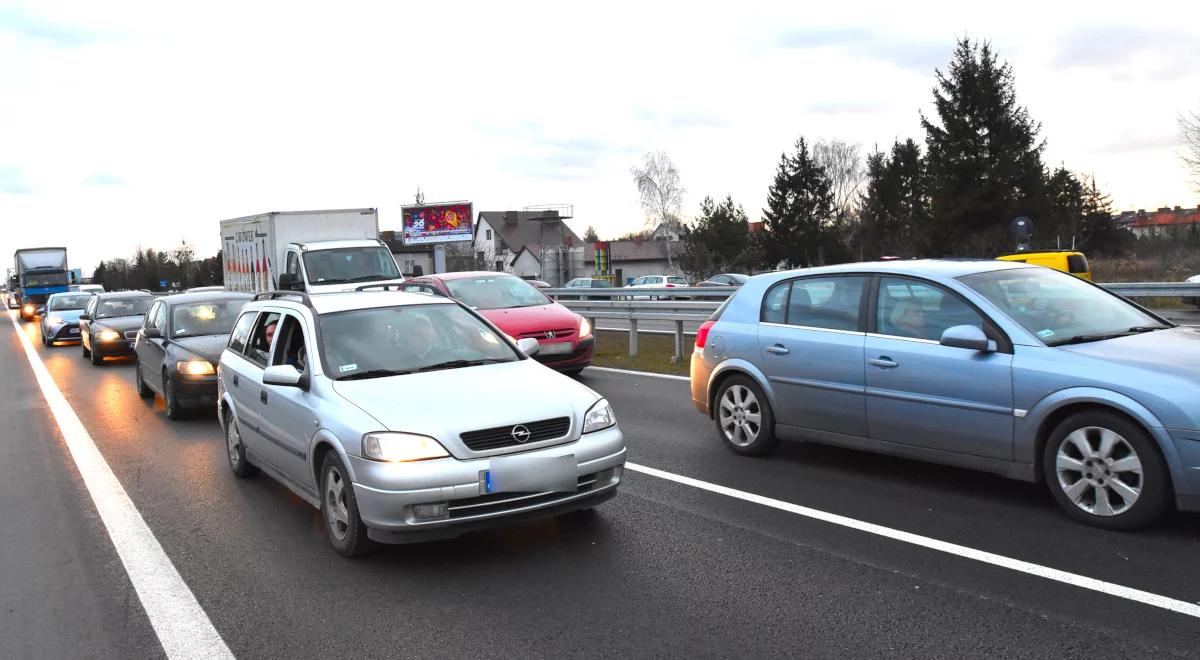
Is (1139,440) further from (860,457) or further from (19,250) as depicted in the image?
(19,250)

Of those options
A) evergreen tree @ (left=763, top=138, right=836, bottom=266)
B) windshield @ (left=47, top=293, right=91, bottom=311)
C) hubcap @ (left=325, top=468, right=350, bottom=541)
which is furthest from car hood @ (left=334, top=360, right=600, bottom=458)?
evergreen tree @ (left=763, top=138, right=836, bottom=266)

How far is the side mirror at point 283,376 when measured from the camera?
567cm

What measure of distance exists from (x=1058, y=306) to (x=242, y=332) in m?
6.07

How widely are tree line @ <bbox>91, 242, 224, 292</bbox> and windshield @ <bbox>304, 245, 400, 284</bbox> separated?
267 ft

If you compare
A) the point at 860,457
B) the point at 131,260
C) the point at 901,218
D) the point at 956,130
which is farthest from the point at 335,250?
the point at 131,260

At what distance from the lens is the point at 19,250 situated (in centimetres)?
5016

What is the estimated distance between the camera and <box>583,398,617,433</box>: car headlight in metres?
5.33

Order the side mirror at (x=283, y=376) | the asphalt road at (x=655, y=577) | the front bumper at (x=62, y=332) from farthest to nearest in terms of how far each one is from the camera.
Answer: the front bumper at (x=62, y=332) → the side mirror at (x=283, y=376) → the asphalt road at (x=655, y=577)

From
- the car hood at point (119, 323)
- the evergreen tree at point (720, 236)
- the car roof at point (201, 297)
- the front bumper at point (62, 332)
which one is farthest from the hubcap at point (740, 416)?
the evergreen tree at point (720, 236)

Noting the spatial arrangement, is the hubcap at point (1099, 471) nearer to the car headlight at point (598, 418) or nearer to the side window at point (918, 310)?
the side window at point (918, 310)

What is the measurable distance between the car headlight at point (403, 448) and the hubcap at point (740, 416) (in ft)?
10.7

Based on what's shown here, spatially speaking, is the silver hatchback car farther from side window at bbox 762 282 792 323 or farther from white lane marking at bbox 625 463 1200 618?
side window at bbox 762 282 792 323

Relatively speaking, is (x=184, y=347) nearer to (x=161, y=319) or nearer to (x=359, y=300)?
(x=161, y=319)

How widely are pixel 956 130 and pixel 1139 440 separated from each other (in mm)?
43664
